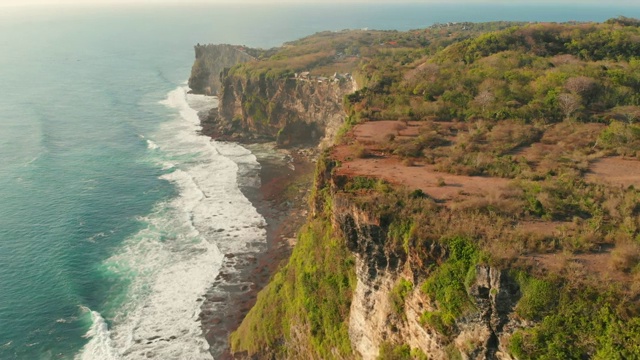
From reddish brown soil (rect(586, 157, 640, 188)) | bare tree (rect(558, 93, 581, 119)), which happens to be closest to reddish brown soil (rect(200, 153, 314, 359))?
reddish brown soil (rect(586, 157, 640, 188))

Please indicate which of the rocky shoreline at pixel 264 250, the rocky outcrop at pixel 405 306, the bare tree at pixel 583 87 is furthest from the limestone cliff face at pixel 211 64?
the rocky outcrop at pixel 405 306

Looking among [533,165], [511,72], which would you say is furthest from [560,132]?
[511,72]

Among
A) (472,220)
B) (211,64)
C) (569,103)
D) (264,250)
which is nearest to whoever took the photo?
(472,220)

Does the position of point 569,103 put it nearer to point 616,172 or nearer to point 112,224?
point 616,172

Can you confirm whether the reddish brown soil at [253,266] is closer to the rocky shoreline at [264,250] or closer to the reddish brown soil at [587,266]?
the rocky shoreline at [264,250]

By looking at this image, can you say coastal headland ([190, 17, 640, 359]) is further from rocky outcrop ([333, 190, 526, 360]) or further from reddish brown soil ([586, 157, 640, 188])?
reddish brown soil ([586, 157, 640, 188])

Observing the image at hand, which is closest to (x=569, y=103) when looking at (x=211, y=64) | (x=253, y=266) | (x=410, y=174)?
(x=410, y=174)
